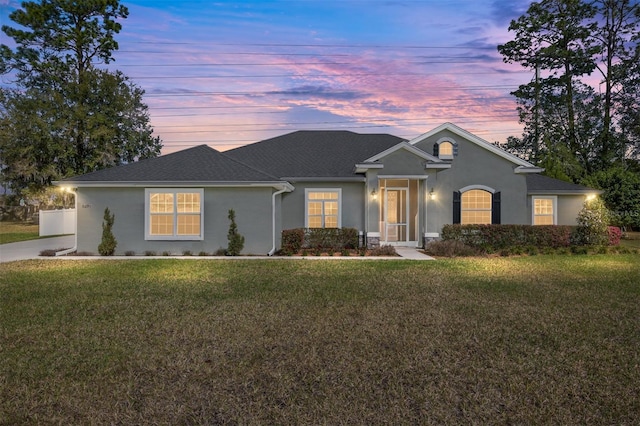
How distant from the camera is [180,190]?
566 inches

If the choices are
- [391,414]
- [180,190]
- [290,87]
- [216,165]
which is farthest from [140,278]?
[290,87]

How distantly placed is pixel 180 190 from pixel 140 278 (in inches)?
203

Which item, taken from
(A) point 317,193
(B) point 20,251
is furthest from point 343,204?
(B) point 20,251

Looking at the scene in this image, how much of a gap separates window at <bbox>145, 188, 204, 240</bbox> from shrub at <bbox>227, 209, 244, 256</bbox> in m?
1.13

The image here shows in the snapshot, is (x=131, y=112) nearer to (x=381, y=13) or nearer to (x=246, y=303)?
(x=381, y=13)

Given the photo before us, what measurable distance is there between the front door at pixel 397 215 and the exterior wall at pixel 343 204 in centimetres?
127

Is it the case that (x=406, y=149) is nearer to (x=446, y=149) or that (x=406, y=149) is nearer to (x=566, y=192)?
(x=446, y=149)

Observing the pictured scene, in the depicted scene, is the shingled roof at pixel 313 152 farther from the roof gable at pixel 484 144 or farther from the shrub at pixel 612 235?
the shrub at pixel 612 235

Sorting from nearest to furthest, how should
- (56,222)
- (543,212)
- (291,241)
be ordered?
1. (291,241)
2. (543,212)
3. (56,222)

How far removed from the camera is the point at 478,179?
16906 mm

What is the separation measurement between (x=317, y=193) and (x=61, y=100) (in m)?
22.0

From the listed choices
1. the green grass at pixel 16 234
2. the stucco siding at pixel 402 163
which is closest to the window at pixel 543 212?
the stucco siding at pixel 402 163

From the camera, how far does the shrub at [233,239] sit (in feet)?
46.5

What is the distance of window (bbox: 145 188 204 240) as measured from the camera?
14.4 meters
